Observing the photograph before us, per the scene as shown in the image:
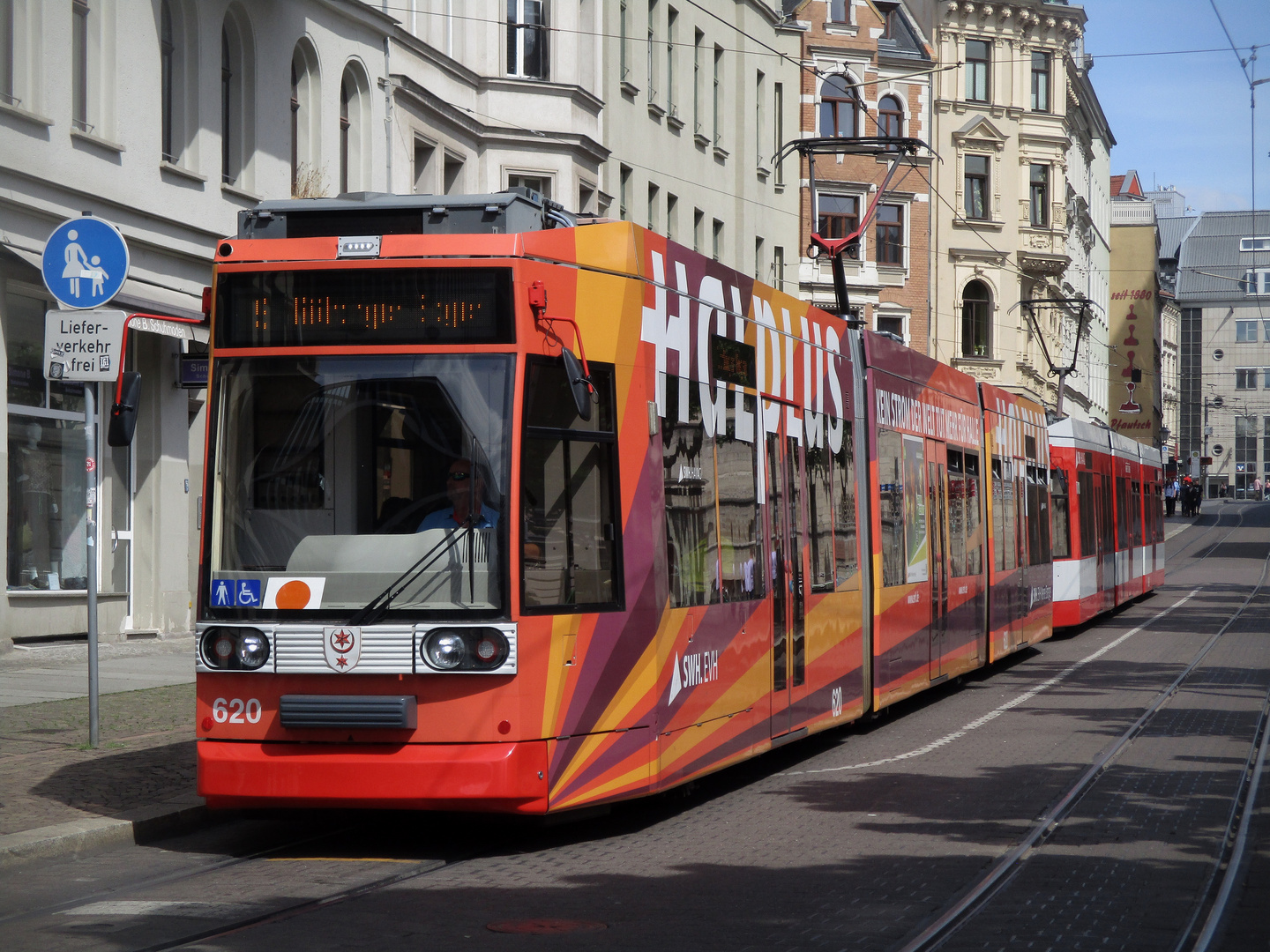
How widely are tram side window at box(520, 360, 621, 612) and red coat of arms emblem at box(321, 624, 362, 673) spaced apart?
0.79m

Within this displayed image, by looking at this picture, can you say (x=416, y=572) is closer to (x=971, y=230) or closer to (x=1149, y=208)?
(x=971, y=230)

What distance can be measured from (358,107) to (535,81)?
4.89 metres

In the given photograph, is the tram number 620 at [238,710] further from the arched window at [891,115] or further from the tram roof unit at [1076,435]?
the arched window at [891,115]

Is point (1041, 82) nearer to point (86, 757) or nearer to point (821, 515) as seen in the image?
point (821, 515)

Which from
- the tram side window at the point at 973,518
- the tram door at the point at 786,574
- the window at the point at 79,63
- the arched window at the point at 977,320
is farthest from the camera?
the arched window at the point at 977,320

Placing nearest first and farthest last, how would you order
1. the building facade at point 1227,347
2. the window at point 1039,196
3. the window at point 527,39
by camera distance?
the window at point 527,39 < the window at point 1039,196 < the building facade at point 1227,347

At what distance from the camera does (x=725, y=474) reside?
32.2 feet

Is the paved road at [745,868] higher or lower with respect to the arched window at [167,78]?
lower

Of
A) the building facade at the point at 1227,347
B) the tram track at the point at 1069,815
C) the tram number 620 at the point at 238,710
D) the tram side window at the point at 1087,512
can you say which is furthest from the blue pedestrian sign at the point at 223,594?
the building facade at the point at 1227,347

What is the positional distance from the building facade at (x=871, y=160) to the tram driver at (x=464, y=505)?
42213 millimetres

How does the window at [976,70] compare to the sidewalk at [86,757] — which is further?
the window at [976,70]

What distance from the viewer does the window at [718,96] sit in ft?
127

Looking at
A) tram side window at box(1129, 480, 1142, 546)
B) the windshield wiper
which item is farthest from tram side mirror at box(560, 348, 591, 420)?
tram side window at box(1129, 480, 1142, 546)

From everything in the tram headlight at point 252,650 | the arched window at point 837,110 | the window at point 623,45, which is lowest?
the tram headlight at point 252,650
